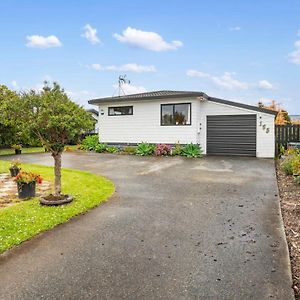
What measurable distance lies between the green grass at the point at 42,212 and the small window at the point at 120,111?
974 centimetres

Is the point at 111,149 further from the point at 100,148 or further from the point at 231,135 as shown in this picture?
the point at 231,135

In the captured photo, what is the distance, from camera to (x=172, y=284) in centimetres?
292

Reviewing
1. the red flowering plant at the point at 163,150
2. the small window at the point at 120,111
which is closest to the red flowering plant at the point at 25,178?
the red flowering plant at the point at 163,150

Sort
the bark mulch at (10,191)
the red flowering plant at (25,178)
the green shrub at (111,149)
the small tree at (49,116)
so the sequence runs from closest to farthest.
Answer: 1. the small tree at (49,116)
2. the bark mulch at (10,191)
3. the red flowering plant at (25,178)
4. the green shrub at (111,149)

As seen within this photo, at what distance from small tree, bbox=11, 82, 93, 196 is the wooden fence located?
12.0 m

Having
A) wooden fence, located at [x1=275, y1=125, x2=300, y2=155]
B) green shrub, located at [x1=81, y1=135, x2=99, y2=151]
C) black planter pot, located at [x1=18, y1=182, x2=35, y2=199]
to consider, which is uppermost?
wooden fence, located at [x1=275, y1=125, x2=300, y2=155]

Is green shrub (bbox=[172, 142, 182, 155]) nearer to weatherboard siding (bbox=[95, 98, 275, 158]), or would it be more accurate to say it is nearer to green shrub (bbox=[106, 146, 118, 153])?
weatherboard siding (bbox=[95, 98, 275, 158])

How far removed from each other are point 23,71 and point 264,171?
14922mm

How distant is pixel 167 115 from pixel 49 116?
11185mm

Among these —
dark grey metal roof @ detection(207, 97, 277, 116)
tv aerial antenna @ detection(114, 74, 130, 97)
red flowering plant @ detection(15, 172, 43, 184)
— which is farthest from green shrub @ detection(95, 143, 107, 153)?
red flowering plant @ detection(15, 172, 43, 184)

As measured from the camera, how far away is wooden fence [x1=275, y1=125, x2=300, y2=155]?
14992 millimetres

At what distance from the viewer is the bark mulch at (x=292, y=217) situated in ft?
10.5

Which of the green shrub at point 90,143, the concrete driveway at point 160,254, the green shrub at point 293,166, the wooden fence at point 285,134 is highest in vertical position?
the wooden fence at point 285,134

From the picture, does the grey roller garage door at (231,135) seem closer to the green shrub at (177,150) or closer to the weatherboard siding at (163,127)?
the weatherboard siding at (163,127)
